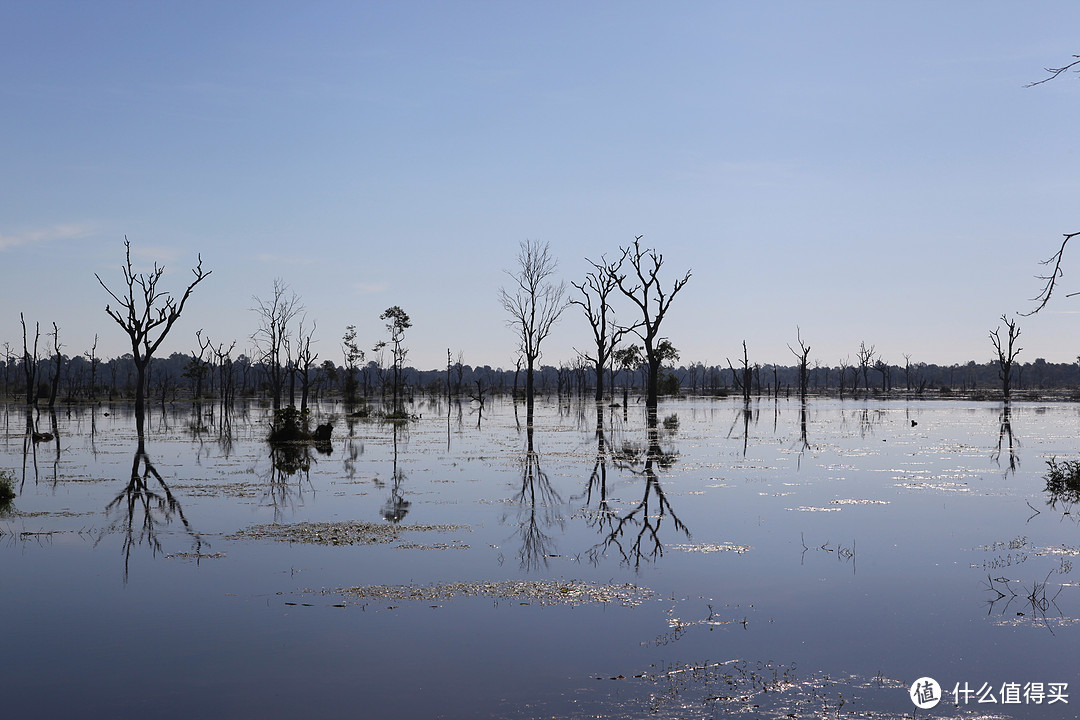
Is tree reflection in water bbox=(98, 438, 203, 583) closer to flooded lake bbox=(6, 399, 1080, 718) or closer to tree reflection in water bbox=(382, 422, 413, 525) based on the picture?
flooded lake bbox=(6, 399, 1080, 718)

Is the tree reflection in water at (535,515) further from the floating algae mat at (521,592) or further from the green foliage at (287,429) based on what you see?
the green foliage at (287,429)

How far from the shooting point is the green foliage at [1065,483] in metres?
18.1

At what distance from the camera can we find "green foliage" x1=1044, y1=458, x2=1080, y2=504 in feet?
59.3

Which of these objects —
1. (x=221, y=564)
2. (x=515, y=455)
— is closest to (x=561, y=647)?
(x=221, y=564)

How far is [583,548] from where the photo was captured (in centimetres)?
1270

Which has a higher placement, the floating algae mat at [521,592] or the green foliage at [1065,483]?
the green foliage at [1065,483]

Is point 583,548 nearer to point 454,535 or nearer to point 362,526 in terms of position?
point 454,535

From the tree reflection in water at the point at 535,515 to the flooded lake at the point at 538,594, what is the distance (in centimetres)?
9

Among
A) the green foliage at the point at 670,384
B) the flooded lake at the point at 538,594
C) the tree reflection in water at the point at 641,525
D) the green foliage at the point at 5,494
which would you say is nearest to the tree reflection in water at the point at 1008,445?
the flooded lake at the point at 538,594

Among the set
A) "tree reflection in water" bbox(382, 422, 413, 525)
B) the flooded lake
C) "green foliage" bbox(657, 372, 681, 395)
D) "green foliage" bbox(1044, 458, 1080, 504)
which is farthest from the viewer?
"green foliage" bbox(657, 372, 681, 395)

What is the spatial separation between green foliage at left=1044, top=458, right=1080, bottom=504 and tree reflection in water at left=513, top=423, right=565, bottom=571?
10.7 metres

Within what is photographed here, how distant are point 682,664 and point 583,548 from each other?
509 cm

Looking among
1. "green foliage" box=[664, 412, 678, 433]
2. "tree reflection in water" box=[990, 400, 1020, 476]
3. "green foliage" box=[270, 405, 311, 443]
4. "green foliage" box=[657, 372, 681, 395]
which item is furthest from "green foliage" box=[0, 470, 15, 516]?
"green foliage" box=[657, 372, 681, 395]

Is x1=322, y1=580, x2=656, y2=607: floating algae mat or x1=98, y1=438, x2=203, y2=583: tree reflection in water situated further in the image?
x1=98, y1=438, x2=203, y2=583: tree reflection in water
